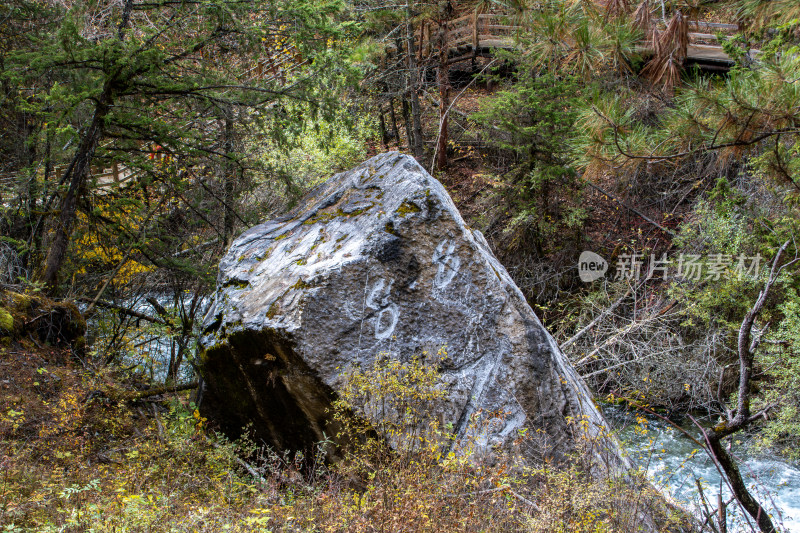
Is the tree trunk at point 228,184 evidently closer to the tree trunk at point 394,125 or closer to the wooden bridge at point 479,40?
the wooden bridge at point 479,40

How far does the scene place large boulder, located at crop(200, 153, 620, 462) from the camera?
3.89 m

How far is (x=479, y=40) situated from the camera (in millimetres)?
14016

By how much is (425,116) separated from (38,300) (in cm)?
1066

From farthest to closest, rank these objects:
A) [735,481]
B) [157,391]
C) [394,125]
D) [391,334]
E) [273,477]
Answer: [394,125] → [157,391] → [391,334] → [273,477] → [735,481]

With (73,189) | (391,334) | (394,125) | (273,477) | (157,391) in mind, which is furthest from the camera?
(394,125)

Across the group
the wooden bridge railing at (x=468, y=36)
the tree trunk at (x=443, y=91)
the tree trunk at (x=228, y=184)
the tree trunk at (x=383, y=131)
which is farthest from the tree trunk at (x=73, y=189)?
the tree trunk at (x=383, y=131)

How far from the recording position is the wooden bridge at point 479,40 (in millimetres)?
11086

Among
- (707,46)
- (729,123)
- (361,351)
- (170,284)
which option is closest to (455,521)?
(361,351)

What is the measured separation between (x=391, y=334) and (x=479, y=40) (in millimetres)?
11963

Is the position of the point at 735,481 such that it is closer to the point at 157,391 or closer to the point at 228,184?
the point at 157,391

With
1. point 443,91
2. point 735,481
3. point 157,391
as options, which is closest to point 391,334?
point 735,481

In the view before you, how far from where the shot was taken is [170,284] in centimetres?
842

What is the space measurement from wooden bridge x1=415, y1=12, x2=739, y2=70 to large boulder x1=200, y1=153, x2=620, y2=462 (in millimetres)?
8018

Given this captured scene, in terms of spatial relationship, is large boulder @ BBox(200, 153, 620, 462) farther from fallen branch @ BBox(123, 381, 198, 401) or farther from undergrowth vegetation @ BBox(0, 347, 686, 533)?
fallen branch @ BBox(123, 381, 198, 401)
